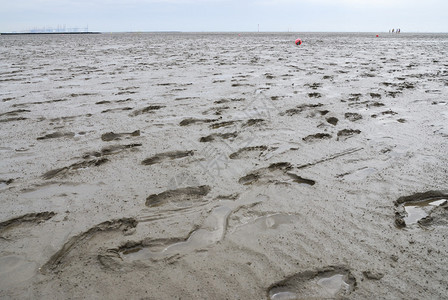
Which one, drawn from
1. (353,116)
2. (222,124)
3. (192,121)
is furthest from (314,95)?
(192,121)

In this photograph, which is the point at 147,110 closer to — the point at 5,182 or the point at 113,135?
the point at 113,135

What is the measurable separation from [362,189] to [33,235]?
3.35 metres

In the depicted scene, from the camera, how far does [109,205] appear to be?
314cm

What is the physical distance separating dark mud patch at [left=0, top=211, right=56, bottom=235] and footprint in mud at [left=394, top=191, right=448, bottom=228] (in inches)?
132

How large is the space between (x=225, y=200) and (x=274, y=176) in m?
0.80

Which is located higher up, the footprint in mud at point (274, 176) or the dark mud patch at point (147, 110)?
the dark mud patch at point (147, 110)

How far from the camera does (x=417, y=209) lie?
3.04m

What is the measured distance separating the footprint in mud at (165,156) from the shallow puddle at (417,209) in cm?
271

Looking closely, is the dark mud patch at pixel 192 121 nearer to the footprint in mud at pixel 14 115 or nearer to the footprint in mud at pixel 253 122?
the footprint in mud at pixel 253 122

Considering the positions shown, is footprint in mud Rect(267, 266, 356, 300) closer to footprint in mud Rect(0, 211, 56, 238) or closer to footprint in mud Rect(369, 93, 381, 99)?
footprint in mud Rect(0, 211, 56, 238)

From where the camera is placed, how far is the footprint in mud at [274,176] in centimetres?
358

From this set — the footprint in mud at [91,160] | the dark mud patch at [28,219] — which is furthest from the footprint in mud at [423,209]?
the footprint in mud at [91,160]

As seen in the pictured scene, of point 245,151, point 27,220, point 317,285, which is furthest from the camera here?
point 245,151

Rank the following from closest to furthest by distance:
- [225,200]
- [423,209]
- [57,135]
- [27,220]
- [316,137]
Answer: [27,220] → [423,209] → [225,200] → [316,137] → [57,135]
